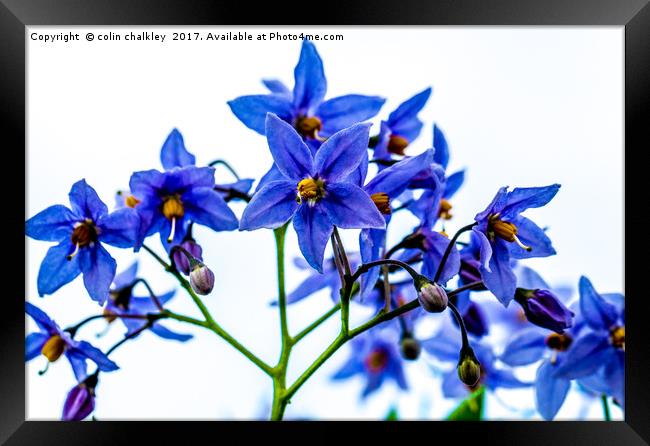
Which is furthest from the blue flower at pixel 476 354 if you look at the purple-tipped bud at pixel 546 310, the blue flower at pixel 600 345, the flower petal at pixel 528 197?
the flower petal at pixel 528 197

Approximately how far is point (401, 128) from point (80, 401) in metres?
0.81

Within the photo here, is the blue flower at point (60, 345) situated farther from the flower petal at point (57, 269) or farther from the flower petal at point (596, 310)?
the flower petal at point (596, 310)

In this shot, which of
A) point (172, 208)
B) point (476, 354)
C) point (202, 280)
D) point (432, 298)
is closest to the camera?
point (432, 298)

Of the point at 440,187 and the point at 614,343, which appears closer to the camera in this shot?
the point at 440,187

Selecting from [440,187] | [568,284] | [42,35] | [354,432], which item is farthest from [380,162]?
[568,284]

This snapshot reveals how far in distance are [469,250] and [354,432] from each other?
0.44m

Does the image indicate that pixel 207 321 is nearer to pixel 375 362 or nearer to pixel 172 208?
pixel 172 208

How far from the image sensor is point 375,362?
7.60ft

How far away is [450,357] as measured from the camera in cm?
186

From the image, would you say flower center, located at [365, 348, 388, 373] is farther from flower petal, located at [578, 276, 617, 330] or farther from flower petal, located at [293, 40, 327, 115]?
flower petal, located at [293, 40, 327, 115]

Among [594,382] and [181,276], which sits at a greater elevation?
[181,276]

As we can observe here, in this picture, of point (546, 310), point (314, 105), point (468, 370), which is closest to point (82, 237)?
point (314, 105)

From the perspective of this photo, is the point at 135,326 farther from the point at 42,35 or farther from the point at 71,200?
the point at 42,35

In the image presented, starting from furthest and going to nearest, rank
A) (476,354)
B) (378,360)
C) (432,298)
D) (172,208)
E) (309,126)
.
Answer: (378,360) < (476,354) < (309,126) < (172,208) < (432,298)
